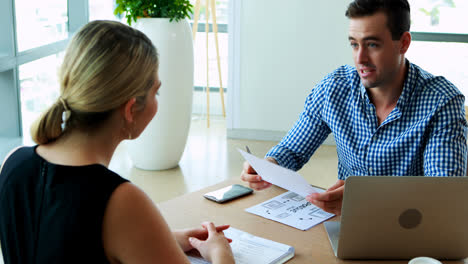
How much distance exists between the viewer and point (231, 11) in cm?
468

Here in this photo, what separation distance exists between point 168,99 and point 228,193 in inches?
88.4

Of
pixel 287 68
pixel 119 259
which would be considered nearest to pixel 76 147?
pixel 119 259

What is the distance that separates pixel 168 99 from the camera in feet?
12.4

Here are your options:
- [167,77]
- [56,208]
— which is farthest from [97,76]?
[167,77]

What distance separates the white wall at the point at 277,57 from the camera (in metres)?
4.56

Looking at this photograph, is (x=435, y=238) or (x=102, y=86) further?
(x=435, y=238)

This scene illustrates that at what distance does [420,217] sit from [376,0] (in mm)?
835

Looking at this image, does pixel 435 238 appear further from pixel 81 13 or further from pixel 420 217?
pixel 81 13

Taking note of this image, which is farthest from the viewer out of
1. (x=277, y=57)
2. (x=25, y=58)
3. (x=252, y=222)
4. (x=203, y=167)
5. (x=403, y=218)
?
(x=277, y=57)

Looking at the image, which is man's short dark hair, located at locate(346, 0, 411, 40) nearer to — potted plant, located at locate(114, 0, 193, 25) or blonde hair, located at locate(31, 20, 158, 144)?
blonde hair, located at locate(31, 20, 158, 144)

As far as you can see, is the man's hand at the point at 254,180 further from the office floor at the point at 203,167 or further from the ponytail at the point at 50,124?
the office floor at the point at 203,167

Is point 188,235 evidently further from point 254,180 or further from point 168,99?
point 168,99

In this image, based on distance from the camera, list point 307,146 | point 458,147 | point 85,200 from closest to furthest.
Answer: point 85,200, point 458,147, point 307,146

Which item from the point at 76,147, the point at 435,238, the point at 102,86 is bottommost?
the point at 435,238
